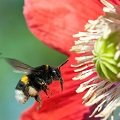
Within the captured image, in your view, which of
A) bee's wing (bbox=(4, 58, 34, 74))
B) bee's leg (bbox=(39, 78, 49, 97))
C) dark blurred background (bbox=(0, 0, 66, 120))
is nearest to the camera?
bee's wing (bbox=(4, 58, 34, 74))

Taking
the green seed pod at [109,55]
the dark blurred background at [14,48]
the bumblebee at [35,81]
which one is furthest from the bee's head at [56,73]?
the dark blurred background at [14,48]

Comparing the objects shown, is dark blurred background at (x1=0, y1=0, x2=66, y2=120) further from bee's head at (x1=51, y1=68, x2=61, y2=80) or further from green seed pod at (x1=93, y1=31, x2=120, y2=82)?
green seed pod at (x1=93, y1=31, x2=120, y2=82)

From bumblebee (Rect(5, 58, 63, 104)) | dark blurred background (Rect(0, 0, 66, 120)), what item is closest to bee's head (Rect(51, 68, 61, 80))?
bumblebee (Rect(5, 58, 63, 104))

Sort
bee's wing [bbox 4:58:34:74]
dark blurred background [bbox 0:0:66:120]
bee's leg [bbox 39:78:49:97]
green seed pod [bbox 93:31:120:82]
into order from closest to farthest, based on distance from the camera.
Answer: green seed pod [bbox 93:31:120:82] < bee's wing [bbox 4:58:34:74] < bee's leg [bbox 39:78:49:97] < dark blurred background [bbox 0:0:66:120]

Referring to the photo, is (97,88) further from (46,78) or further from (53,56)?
(53,56)

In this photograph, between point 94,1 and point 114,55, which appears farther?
point 94,1

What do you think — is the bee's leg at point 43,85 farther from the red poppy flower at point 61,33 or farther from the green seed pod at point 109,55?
the green seed pod at point 109,55

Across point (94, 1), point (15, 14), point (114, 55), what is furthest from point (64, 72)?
point (15, 14)
